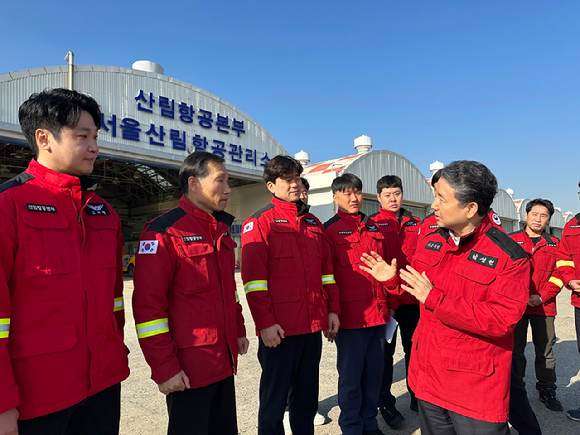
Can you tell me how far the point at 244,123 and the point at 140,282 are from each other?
49.6 feet

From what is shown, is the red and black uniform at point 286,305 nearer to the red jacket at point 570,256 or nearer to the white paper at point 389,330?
the white paper at point 389,330

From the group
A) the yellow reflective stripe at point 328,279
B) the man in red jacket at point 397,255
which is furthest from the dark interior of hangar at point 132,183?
the yellow reflective stripe at point 328,279

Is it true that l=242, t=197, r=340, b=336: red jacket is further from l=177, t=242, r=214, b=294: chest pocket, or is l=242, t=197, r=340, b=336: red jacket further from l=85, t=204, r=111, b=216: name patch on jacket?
l=85, t=204, r=111, b=216: name patch on jacket

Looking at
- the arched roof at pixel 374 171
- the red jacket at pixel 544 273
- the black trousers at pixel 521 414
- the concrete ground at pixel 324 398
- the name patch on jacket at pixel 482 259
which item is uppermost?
the arched roof at pixel 374 171

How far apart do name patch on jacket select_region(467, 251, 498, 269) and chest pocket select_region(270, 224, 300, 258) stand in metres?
1.26

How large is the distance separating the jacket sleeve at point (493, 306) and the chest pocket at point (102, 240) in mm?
1644

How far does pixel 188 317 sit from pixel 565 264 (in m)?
3.82

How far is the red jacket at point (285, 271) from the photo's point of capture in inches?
105

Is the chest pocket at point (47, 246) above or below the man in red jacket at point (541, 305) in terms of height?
above

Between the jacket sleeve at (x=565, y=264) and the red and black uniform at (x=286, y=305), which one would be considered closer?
the red and black uniform at (x=286, y=305)

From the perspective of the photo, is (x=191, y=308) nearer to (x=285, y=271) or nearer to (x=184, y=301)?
(x=184, y=301)

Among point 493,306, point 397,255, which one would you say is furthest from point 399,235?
point 493,306

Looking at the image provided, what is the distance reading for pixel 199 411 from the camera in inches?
79.0

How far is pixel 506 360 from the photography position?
190 cm
